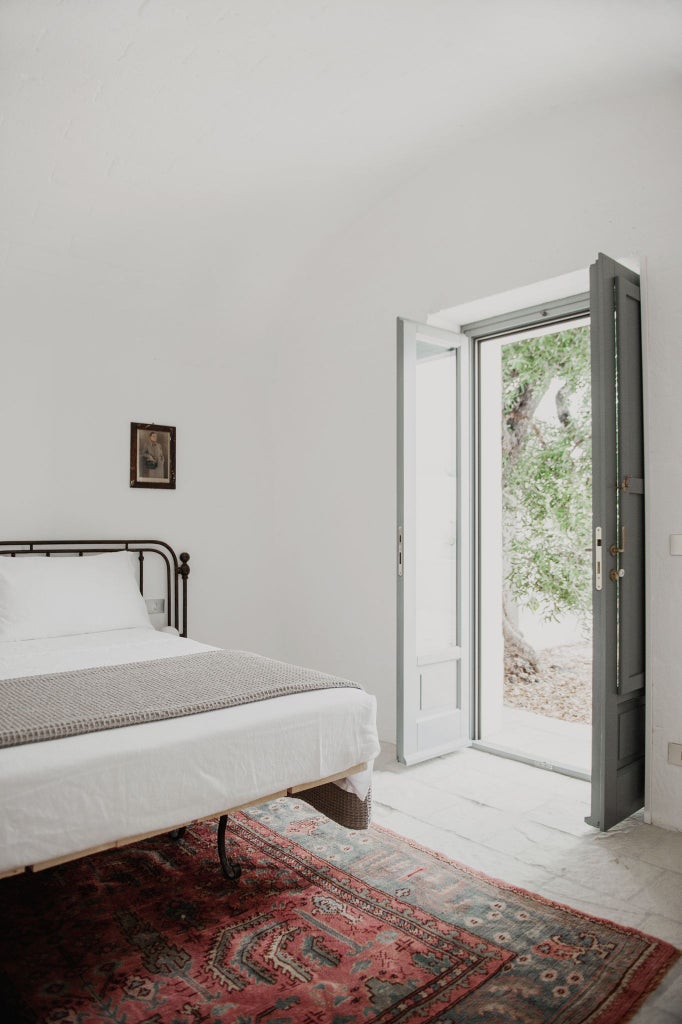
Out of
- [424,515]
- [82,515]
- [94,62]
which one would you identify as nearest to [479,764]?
[424,515]

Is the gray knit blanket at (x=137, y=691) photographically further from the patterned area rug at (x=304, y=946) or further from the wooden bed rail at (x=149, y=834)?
the patterned area rug at (x=304, y=946)

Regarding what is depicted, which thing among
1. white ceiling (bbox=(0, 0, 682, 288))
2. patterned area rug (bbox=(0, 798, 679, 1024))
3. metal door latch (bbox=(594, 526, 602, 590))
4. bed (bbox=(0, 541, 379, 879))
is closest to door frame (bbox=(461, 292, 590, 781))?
white ceiling (bbox=(0, 0, 682, 288))

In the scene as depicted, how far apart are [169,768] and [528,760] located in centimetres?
214

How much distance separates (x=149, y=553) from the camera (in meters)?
4.09

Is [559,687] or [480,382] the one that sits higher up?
[480,382]

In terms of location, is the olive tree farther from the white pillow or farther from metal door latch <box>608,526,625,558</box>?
the white pillow

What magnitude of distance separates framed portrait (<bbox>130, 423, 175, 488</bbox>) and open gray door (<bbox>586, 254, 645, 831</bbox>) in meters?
2.46

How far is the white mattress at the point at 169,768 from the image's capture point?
1.65 metres

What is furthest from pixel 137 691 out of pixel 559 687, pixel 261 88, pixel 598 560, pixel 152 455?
pixel 559 687

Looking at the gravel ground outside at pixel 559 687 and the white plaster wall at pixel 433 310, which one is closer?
the white plaster wall at pixel 433 310

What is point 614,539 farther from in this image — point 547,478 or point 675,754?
point 547,478

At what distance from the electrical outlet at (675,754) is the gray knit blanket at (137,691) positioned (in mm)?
1340

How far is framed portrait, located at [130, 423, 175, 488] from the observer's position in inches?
158

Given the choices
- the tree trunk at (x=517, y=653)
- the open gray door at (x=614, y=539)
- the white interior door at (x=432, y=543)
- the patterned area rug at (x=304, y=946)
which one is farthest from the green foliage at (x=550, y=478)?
the patterned area rug at (x=304, y=946)
